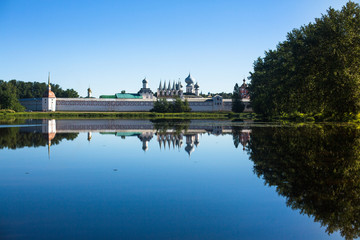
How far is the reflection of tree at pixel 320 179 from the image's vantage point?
A: 6.19 m

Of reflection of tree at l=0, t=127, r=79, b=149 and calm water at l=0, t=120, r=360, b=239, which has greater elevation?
calm water at l=0, t=120, r=360, b=239

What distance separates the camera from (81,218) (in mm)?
5953

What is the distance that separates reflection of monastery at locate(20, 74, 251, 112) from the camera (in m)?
115

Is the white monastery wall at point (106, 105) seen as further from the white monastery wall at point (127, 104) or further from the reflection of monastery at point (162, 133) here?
the reflection of monastery at point (162, 133)

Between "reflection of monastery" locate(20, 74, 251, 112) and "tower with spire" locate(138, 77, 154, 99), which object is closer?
"reflection of monastery" locate(20, 74, 251, 112)

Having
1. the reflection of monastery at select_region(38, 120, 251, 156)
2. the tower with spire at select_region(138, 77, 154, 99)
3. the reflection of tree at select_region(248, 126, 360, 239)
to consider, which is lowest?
the reflection of monastery at select_region(38, 120, 251, 156)

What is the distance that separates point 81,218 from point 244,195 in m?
3.42

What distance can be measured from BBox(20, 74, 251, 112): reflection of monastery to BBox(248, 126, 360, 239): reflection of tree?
100363 millimetres

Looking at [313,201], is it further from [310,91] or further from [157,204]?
[310,91]

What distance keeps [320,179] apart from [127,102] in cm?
11540

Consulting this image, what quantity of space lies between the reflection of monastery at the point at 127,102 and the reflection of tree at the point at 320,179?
10036 cm

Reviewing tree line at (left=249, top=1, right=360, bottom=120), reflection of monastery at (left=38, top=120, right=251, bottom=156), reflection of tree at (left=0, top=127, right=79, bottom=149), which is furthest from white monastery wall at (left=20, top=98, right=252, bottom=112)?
reflection of tree at (left=0, top=127, right=79, bottom=149)

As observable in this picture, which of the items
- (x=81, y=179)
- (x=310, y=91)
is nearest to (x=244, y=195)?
(x=81, y=179)

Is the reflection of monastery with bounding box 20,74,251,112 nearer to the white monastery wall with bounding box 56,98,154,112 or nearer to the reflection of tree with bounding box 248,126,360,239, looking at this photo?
the white monastery wall with bounding box 56,98,154,112
